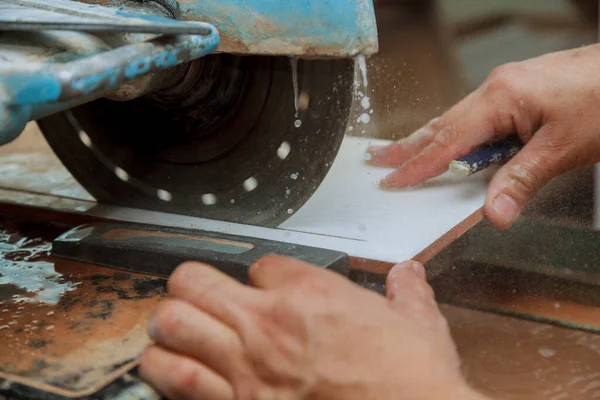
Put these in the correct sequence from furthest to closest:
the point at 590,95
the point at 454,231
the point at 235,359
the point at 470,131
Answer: the point at 470,131 → the point at 590,95 → the point at 454,231 → the point at 235,359

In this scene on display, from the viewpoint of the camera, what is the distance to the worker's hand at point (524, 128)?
170 cm

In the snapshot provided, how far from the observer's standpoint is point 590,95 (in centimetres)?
179

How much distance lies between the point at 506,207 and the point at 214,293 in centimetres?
89

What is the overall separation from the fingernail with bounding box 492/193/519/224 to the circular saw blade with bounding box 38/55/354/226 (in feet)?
1.25

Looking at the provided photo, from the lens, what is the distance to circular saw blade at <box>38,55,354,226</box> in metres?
1.65

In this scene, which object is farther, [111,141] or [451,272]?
[111,141]

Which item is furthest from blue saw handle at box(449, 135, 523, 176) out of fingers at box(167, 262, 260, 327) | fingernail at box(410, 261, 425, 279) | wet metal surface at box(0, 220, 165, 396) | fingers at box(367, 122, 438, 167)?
fingers at box(167, 262, 260, 327)

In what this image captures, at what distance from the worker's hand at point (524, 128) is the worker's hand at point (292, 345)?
0.79 metres

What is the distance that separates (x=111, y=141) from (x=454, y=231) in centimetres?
91

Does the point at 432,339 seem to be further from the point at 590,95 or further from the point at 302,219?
the point at 590,95

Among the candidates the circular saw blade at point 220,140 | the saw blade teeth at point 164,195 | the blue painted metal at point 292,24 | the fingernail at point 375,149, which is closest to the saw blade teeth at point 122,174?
the circular saw blade at point 220,140

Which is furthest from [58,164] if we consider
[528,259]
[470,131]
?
[528,259]

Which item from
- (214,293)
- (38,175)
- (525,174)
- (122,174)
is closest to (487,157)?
(525,174)

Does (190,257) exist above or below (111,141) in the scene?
below
